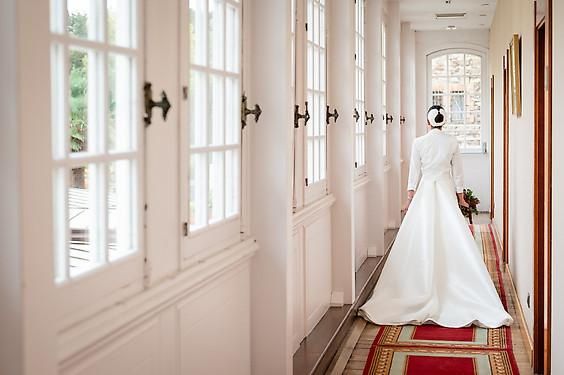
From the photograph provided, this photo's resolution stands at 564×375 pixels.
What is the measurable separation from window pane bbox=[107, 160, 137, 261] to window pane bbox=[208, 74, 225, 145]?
0.92 meters

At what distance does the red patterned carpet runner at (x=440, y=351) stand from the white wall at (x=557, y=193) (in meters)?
1.35

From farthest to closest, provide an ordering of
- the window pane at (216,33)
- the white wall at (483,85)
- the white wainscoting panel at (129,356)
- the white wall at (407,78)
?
the white wall at (483,85) → the white wall at (407,78) → the window pane at (216,33) → the white wainscoting panel at (129,356)

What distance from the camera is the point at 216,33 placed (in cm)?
382

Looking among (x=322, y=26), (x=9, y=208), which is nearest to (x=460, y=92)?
(x=322, y=26)

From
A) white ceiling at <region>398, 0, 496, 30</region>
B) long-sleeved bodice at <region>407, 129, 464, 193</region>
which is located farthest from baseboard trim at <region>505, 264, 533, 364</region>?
white ceiling at <region>398, 0, 496, 30</region>

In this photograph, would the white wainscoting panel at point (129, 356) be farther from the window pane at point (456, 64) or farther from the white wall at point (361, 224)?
the window pane at point (456, 64)

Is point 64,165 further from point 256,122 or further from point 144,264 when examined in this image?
point 256,122

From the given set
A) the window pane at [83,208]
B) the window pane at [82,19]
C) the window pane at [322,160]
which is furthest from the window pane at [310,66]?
the window pane at [82,19]

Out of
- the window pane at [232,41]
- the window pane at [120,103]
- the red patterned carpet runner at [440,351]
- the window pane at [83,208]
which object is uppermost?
the window pane at [232,41]

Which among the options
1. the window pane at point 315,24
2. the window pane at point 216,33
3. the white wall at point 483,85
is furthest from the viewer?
the white wall at point 483,85

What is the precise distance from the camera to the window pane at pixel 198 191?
139 inches

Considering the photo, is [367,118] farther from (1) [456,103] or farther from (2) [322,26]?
(1) [456,103]

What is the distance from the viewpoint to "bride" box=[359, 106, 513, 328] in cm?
686

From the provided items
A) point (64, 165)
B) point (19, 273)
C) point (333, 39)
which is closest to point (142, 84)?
point (64, 165)
